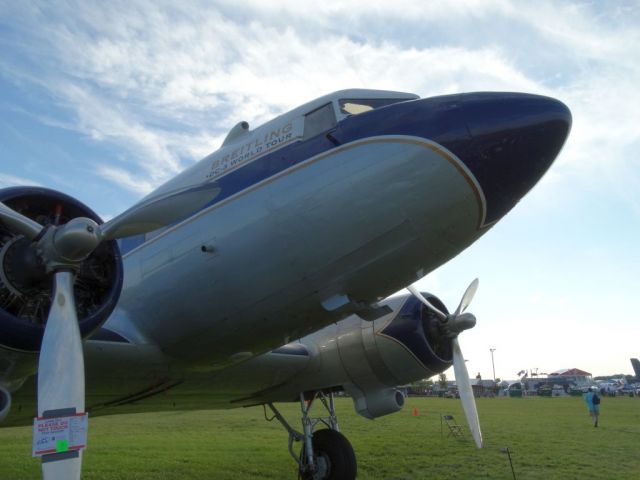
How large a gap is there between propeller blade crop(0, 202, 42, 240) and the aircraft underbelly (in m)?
1.71

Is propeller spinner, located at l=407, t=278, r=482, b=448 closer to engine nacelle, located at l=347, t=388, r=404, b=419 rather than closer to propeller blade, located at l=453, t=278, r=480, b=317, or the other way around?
propeller blade, located at l=453, t=278, r=480, b=317

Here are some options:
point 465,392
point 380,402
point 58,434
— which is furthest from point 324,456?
point 58,434

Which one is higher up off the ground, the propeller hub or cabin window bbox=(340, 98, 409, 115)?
cabin window bbox=(340, 98, 409, 115)

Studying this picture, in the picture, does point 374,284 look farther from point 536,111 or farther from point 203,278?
point 536,111

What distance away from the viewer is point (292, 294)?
609 cm

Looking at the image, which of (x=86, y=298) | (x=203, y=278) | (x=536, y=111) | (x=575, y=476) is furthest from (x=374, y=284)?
(x=575, y=476)

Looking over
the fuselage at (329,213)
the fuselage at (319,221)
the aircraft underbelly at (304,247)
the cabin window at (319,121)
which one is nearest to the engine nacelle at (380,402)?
the fuselage at (319,221)

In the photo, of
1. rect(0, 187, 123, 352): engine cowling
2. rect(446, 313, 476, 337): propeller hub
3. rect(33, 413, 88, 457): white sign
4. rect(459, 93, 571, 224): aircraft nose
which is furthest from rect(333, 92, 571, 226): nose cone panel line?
rect(446, 313, 476, 337): propeller hub

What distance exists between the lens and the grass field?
11062 mm

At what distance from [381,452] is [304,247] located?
10.2 metres

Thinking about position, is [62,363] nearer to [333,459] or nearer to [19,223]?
[19,223]

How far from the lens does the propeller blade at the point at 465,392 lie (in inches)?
406

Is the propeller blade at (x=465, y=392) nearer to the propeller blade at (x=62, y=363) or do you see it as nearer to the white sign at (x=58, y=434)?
the propeller blade at (x=62, y=363)

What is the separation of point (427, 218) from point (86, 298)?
3.56 m
